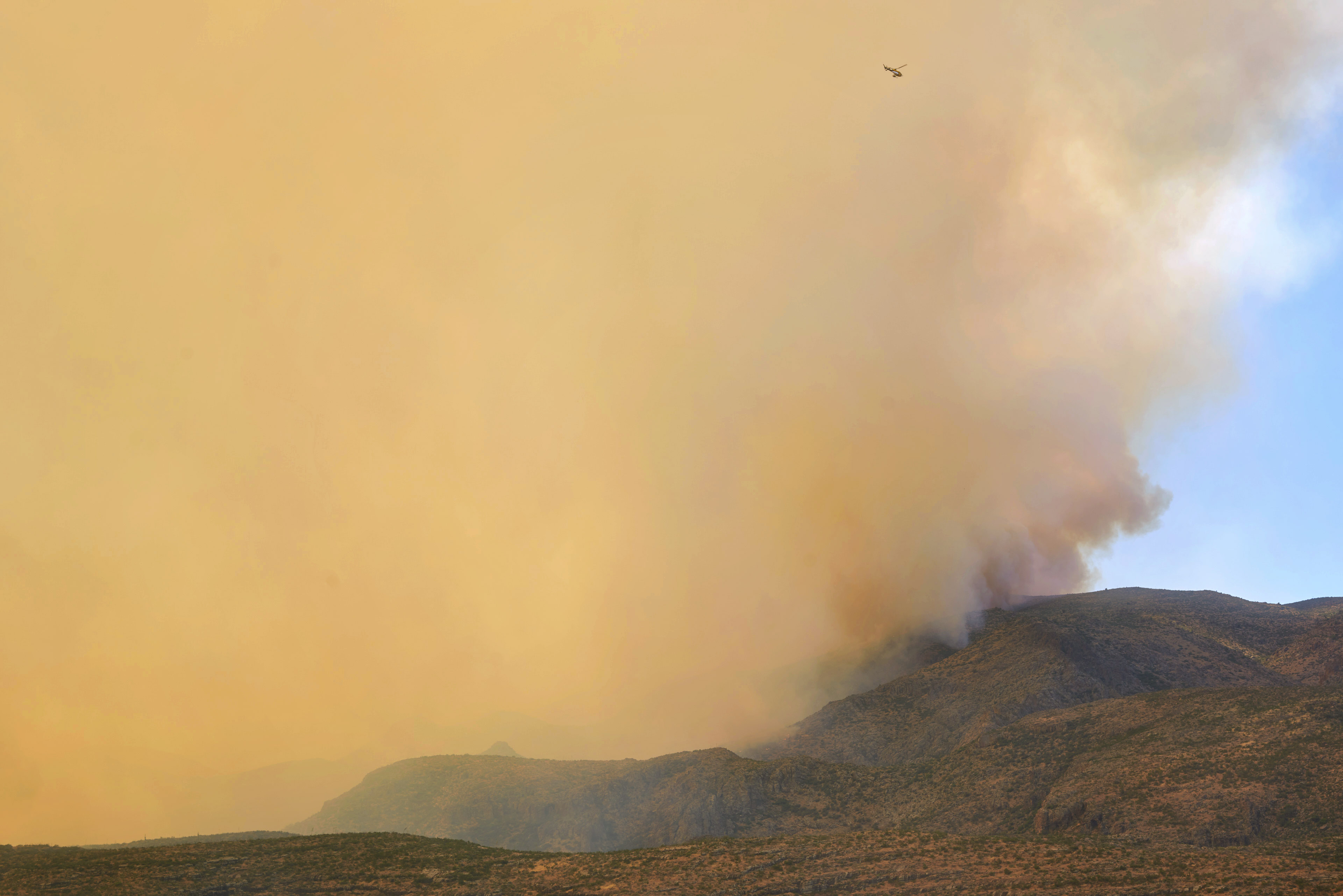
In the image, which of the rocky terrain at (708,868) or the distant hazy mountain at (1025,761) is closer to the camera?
the rocky terrain at (708,868)

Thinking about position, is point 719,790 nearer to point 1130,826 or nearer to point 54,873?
point 1130,826

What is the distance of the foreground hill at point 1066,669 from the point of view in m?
122

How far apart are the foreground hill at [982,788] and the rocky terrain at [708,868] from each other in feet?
30.7

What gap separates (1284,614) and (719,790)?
339ft

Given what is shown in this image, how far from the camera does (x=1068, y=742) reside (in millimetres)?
101938

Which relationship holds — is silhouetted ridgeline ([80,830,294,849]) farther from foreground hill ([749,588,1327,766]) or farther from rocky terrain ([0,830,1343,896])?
foreground hill ([749,588,1327,766])

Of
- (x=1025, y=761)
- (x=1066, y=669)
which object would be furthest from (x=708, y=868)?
(x=1066, y=669)

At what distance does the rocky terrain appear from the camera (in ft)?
204

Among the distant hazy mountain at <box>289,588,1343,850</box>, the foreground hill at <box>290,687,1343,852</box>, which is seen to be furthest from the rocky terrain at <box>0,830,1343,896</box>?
the distant hazy mountain at <box>289,588,1343,850</box>

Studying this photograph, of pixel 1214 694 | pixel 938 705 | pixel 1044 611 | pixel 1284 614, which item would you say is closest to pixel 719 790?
pixel 938 705

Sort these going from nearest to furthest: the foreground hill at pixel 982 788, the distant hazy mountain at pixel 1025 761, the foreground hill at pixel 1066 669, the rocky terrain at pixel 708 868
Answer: the rocky terrain at pixel 708 868, the foreground hill at pixel 982 788, the distant hazy mountain at pixel 1025 761, the foreground hill at pixel 1066 669

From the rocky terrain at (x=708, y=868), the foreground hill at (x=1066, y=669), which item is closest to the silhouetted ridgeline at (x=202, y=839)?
the rocky terrain at (x=708, y=868)

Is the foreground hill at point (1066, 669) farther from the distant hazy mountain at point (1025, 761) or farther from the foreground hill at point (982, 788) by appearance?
the foreground hill at point (982, 788)

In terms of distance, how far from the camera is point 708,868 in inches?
2936
